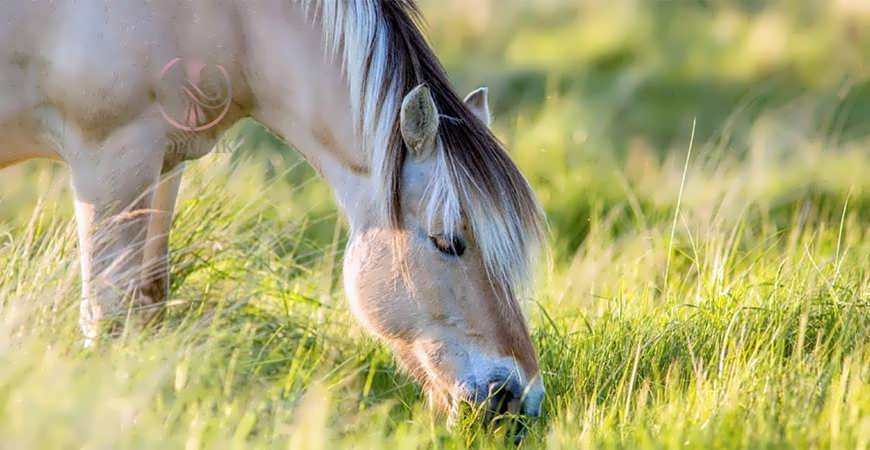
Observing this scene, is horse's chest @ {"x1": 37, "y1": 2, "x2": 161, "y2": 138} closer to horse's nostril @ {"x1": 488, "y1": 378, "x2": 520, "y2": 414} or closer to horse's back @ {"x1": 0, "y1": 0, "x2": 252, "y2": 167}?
horse's back @ {"x1": 0, "y1": 0, "x2": 252, "y2": 167}

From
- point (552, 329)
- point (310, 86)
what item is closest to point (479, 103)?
point (310, 86)

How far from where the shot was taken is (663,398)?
161 inches

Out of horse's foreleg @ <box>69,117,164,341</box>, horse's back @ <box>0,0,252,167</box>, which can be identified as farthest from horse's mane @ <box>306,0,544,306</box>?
horse's foreleg @ <box>69,117,164,341</box>

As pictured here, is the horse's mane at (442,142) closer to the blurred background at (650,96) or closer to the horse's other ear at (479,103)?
the horse's other ear at (479,103)

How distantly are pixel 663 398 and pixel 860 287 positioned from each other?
3.06 feet

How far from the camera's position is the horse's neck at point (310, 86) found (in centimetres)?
415

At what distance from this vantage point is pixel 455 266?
4020mm

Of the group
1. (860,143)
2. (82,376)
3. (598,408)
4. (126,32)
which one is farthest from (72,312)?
(860,143)

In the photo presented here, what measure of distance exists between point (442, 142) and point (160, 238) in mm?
1133

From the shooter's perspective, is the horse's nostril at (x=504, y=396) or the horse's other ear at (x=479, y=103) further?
the horse's other ear at (x=479, y=103)

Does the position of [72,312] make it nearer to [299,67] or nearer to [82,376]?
[82,376]

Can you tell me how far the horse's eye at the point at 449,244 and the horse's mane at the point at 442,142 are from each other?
0.04m

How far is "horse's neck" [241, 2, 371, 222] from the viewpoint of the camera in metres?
4.15

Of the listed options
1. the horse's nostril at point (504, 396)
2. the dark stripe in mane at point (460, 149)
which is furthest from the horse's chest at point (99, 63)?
the horse's nostril at point (504, 396)
